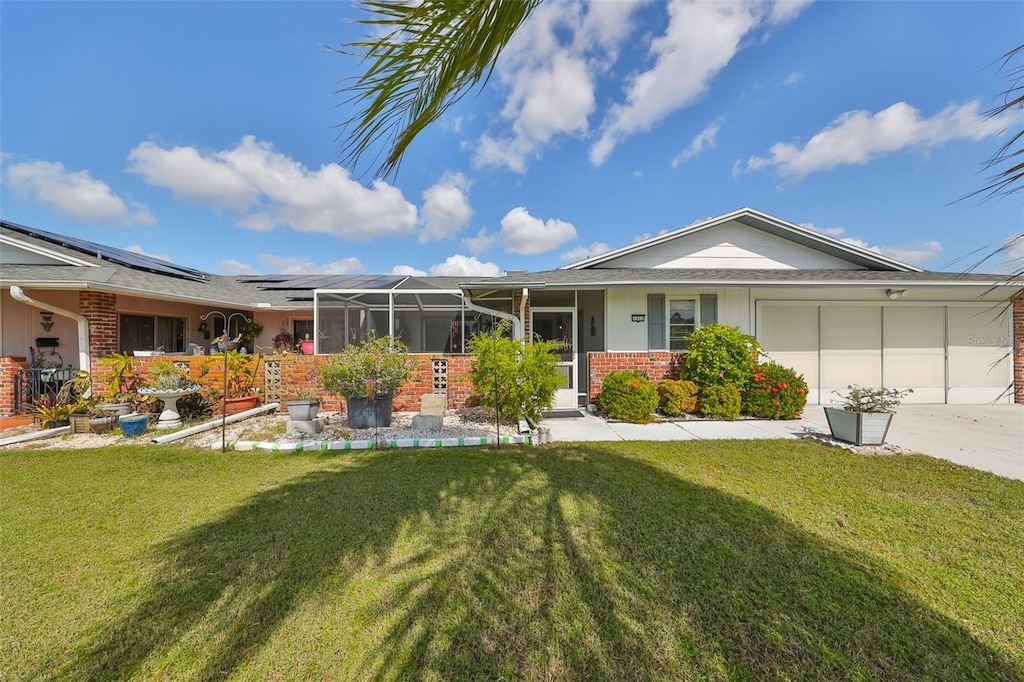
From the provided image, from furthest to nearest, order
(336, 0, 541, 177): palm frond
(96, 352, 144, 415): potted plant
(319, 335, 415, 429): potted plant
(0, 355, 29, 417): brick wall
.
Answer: (0, 355, 29, 417): brick wall → (96, 352, 144, 415): potted plant → (319, 335, 415, 429): potted plant → (336, 0, 541, 177): palm frond

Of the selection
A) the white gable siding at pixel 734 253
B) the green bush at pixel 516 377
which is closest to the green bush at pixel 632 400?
the green bush at pixel 516 377

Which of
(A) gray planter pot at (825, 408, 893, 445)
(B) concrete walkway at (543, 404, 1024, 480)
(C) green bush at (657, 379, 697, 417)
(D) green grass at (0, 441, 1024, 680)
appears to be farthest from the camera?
(C) green bush at (657, 379, 697, 417)

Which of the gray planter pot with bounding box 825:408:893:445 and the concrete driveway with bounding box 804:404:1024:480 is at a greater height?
the gray planter pot with bounding box 825:408:893:445

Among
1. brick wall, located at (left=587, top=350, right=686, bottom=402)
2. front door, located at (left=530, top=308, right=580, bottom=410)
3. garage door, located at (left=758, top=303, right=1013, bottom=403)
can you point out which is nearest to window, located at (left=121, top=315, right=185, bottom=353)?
front door, located at (left=530, top=308, right=580, bottom=410)

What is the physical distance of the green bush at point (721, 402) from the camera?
7586 mm

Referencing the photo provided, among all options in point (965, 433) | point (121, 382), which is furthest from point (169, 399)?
point (965, 433)

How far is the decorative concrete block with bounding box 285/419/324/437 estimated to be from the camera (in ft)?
21.4

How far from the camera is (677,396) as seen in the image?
772 cm

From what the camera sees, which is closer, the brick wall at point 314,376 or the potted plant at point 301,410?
the potted plant at point 301,410

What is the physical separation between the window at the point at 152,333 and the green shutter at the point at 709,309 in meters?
13.6

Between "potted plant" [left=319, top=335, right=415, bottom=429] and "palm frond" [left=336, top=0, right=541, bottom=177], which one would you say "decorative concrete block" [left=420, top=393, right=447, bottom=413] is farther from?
"palm frond" [left=336, top=0, right=541, bottom=177]

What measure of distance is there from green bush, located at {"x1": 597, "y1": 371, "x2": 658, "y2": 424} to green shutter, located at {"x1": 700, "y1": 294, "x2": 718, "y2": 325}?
2.62 m

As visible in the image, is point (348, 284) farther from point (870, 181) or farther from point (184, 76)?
point (870, 181)

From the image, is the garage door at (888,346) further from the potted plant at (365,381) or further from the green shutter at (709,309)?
the potted plant at (365,381)
